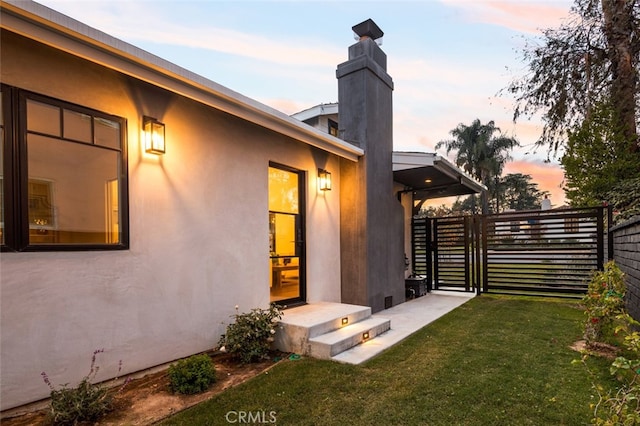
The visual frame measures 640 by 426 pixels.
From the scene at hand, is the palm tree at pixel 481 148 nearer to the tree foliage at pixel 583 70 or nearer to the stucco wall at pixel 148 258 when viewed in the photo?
the tree foliage at pixel 583 70

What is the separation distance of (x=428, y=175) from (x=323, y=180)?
10.3 ft

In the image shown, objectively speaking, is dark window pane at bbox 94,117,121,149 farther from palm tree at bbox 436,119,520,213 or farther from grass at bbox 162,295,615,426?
palm tree at bbox 436,119,520,213

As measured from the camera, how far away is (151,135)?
352 centimetres

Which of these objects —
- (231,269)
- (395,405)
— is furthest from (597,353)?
(231,269)

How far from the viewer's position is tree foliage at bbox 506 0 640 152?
26.8 ft

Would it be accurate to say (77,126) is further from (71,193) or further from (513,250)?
(513,250)

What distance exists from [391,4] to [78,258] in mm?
7711

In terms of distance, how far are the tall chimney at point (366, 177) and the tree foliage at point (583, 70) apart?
5865 millimetres

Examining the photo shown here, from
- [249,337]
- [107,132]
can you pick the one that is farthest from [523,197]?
[107,132]

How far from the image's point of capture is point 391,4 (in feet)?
24.6

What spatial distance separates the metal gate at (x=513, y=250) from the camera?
7.27m

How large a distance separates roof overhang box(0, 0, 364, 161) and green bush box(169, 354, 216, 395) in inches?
105

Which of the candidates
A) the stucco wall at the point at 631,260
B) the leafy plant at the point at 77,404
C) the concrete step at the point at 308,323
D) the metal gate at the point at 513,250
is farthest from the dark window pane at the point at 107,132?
the metal gate at the point at 513,250

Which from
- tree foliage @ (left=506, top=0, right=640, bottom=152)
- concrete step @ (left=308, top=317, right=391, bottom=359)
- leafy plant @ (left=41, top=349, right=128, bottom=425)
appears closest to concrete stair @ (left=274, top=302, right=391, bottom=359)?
concrete step @ (left=308, top=317, right=391, bottom=359)
